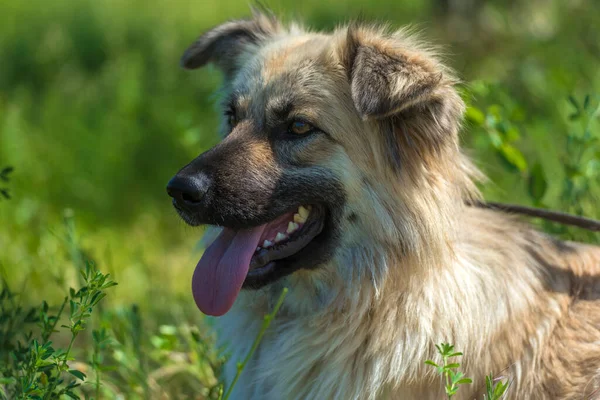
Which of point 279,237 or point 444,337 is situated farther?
point 279,237

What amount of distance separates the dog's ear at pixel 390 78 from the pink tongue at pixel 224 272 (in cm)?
72

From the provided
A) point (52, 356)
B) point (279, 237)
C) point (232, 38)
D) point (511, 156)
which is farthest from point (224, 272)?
point (511, 156)

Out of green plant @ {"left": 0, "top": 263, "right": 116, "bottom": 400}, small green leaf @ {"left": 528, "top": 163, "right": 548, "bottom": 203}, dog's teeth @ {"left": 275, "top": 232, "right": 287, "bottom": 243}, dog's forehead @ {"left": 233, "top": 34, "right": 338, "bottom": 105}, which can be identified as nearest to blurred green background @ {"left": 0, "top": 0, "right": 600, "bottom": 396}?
small green leaf @ {"left": 528, "top": 163, "right": 548, "bottom": 203}

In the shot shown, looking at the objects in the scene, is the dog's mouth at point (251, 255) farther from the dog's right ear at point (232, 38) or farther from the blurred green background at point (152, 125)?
the dog's right ear at point (232, 38)

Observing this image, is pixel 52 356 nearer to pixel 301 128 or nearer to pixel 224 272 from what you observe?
pixel 224 272

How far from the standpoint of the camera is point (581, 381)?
311 centimetres

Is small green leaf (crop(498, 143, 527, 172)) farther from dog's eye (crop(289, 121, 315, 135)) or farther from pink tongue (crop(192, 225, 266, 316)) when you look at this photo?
pink tongue (crop(192, 225, 266, 316))

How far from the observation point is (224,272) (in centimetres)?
317

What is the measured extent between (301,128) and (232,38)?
112cm

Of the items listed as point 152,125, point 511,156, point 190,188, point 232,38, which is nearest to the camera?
point 190,188

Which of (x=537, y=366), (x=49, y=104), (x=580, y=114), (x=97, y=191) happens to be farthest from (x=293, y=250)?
(x=49, y=104)

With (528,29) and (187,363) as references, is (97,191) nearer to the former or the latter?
(187,363)

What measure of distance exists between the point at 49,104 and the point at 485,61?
14.5 feet

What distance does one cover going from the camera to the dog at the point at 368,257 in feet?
10.1
